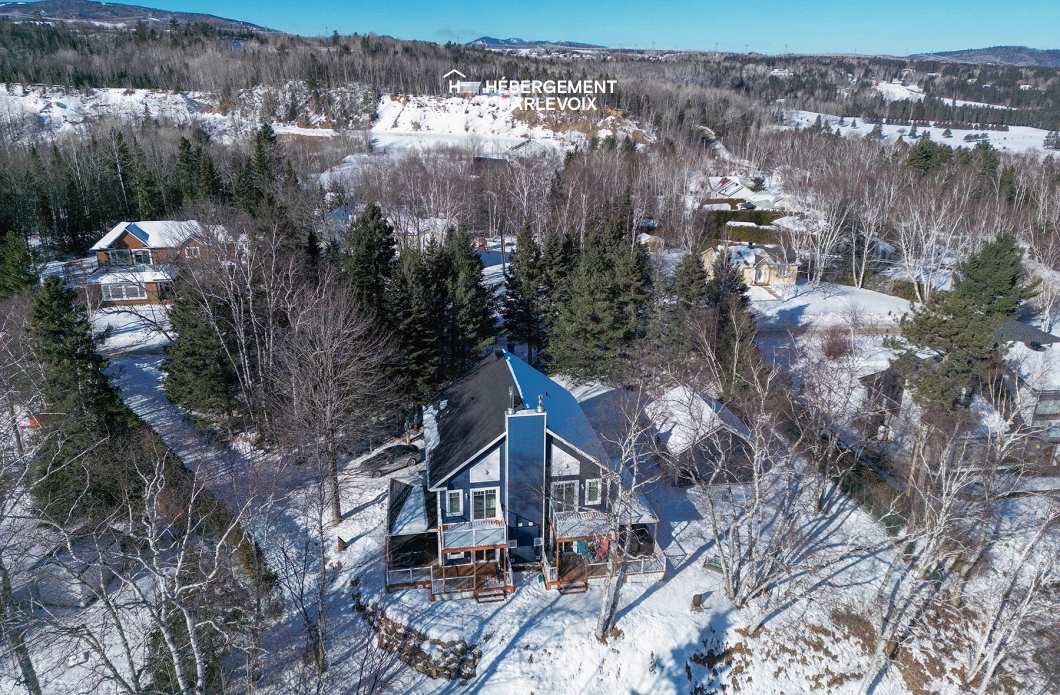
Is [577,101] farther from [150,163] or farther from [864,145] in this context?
[150,163]

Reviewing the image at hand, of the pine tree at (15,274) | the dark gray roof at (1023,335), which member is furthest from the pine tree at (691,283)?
the pine tree at (15,274)

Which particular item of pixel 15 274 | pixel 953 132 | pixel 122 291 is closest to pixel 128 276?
pixel 122 291

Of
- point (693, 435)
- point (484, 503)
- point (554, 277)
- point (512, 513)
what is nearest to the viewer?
point (484, 503)

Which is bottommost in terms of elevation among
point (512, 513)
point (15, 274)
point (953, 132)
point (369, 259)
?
point (512, 513)

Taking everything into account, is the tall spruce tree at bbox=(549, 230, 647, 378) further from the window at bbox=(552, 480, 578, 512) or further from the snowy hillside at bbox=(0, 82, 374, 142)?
the snowy hillside at bbox=(0, 82, 374, 142)

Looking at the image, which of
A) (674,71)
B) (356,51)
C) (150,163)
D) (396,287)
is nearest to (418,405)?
(396,287)

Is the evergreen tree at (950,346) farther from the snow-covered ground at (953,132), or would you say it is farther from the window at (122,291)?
the snow-covered ground at (953,132)

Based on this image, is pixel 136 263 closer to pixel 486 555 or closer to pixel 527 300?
pixel 527 300
